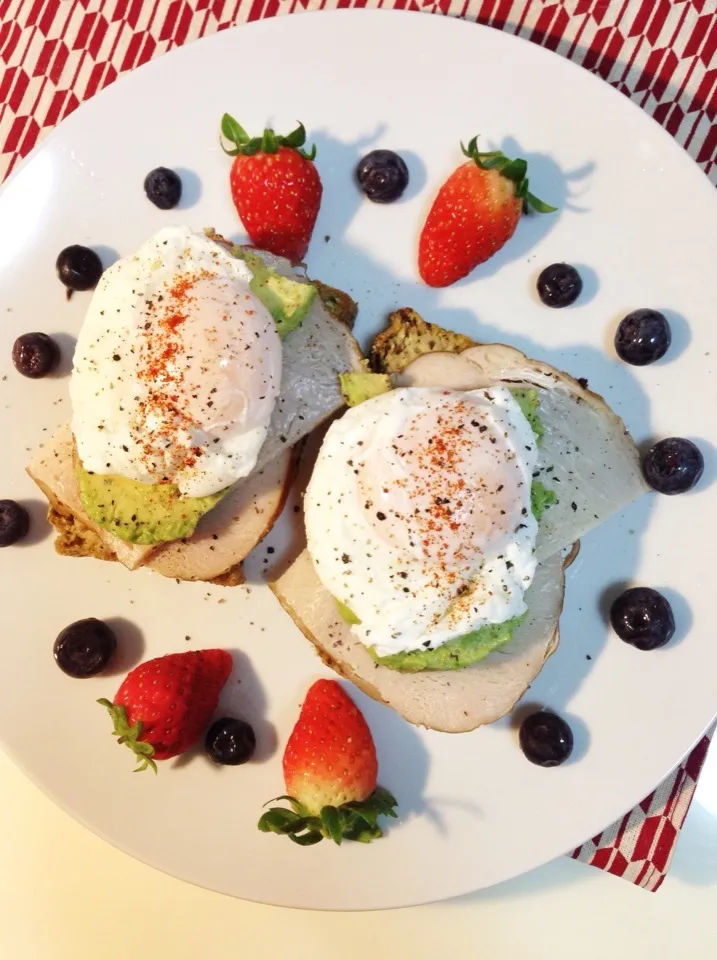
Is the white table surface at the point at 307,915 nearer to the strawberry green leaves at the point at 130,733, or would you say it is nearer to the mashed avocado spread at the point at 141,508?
the strawberry green leaves at the point at 130,733

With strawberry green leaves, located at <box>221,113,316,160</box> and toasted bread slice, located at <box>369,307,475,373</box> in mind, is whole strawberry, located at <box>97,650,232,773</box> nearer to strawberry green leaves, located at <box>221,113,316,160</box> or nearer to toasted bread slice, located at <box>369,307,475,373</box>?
toasted bread slice, located at <box>369,307,475,373</box>

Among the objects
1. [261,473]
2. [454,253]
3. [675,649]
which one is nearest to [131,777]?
[261,473]

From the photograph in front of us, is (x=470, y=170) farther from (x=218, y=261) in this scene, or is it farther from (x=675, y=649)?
(x=675, y=649)

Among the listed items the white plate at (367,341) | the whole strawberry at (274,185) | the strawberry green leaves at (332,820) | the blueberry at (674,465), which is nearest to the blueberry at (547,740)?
the white plate at (367,341)

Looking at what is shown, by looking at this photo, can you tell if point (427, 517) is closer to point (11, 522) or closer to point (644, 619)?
point (644, 619)

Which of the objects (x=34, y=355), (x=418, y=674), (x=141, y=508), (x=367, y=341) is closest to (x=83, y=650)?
(x=141, y=508)
